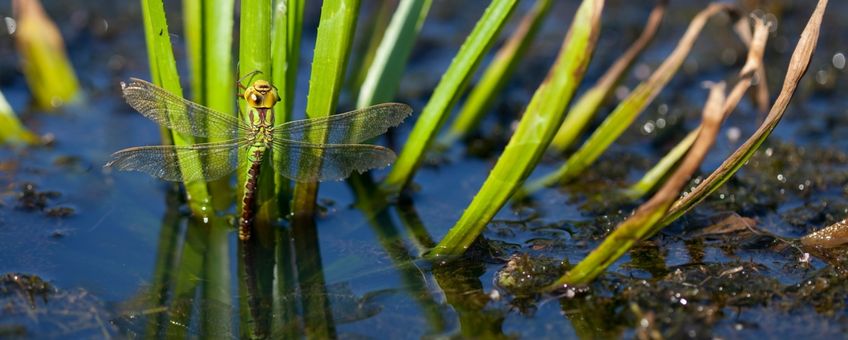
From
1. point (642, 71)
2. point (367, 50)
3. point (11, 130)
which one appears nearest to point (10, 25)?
point (11, 130)

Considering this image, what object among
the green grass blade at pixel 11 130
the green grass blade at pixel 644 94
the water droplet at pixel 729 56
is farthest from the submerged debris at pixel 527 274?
the water droplet at pixel 729 56

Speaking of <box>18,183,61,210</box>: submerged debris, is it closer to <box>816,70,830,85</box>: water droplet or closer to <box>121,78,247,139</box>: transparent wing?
<box>121,78,247,139</box>: transparent wing

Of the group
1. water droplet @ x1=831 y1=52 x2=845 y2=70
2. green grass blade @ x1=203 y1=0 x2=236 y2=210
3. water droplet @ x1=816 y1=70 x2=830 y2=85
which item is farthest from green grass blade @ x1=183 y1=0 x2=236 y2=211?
water droplet @ x1=831 y1=52 x2=845 y2=70

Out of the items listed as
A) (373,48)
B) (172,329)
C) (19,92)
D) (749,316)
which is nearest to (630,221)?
(749,316)

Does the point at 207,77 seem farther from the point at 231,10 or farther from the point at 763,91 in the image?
the point at 763,91

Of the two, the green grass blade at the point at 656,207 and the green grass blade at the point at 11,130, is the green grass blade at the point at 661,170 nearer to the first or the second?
the green grass blade at the point at 656,207

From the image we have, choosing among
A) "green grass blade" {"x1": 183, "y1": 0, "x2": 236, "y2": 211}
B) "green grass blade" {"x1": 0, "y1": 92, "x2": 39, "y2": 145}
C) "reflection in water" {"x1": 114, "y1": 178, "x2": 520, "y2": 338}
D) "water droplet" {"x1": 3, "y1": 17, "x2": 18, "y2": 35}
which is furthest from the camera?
"water droplet" {"x1": 3, "y1": 17, "x2": 18, "y2": 35}

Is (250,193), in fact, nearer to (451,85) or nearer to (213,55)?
(213,55)

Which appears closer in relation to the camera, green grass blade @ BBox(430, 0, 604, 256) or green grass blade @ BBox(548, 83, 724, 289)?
green grass blade @ BBox(548, 83, 724, 289)
